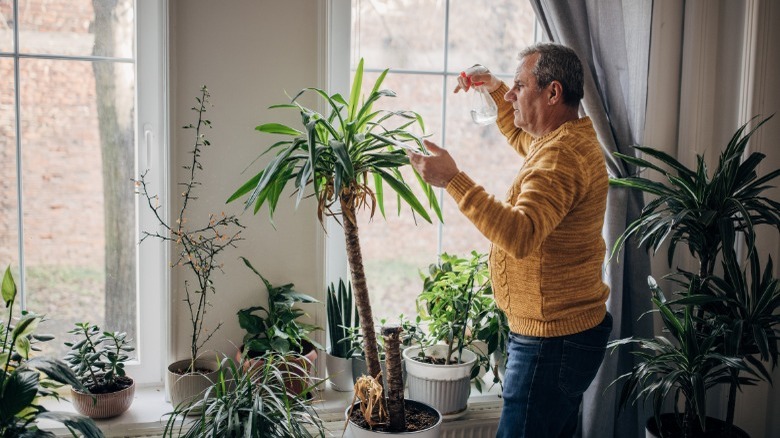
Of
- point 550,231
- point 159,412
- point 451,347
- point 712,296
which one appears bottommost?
point 159,412

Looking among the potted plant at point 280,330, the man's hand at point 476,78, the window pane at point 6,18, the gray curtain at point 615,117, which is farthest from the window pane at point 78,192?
the gray curtain at point 615,117

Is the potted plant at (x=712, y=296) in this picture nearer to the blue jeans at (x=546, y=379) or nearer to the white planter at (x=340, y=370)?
the blue jeans at (x=546, y=379)

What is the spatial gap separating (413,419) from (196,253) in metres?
0.95

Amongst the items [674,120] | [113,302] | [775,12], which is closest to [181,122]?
[113,302]

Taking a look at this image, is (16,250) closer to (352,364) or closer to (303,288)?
(303,288)

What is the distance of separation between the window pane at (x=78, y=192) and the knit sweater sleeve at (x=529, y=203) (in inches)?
58.4

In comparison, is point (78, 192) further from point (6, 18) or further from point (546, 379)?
point (546, 379)

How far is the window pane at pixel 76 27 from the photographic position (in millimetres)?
2529

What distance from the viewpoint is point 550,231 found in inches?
69.9

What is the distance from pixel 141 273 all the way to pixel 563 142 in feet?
5.54

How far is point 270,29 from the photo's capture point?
259 centimetres

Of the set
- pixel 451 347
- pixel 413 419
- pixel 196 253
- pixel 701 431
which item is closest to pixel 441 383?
pixel 451 347

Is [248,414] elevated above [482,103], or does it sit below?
below

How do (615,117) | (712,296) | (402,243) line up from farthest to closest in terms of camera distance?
1. (402,243)
2. (615,117)
3. (712,296)
